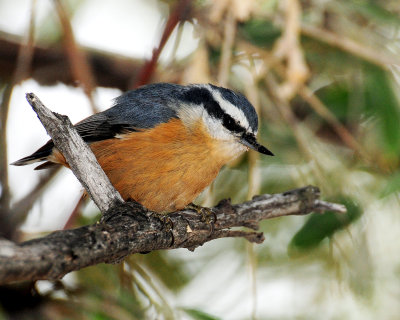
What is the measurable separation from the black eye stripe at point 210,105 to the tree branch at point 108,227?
29 centimetres

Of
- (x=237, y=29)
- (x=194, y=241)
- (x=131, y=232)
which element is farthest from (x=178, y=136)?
(x=237, y=29)

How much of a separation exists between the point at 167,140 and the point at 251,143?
1.06 feet

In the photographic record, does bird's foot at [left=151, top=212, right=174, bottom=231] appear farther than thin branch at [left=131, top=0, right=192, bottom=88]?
No

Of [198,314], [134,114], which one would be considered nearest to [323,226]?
[198,314]

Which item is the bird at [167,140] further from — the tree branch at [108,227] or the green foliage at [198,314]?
the green foliage at [198,314]

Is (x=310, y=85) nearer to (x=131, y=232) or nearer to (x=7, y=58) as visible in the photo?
(x=7, y=58)

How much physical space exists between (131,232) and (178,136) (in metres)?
0.62

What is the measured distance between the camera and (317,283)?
2568 mm

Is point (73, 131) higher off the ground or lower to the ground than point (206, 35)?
lower

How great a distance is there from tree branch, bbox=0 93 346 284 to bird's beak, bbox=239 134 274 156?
0.20 m

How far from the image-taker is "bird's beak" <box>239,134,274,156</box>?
2096 millimetres

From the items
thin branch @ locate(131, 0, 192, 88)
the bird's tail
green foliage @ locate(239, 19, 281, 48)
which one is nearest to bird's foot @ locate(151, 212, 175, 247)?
the bird's tail

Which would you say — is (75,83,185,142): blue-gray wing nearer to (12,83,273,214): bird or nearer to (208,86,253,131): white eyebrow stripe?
(12,83,273,214): bird

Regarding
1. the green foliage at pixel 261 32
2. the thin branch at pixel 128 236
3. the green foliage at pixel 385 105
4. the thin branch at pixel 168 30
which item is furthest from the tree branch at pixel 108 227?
the green foliage at pixel 261 32
